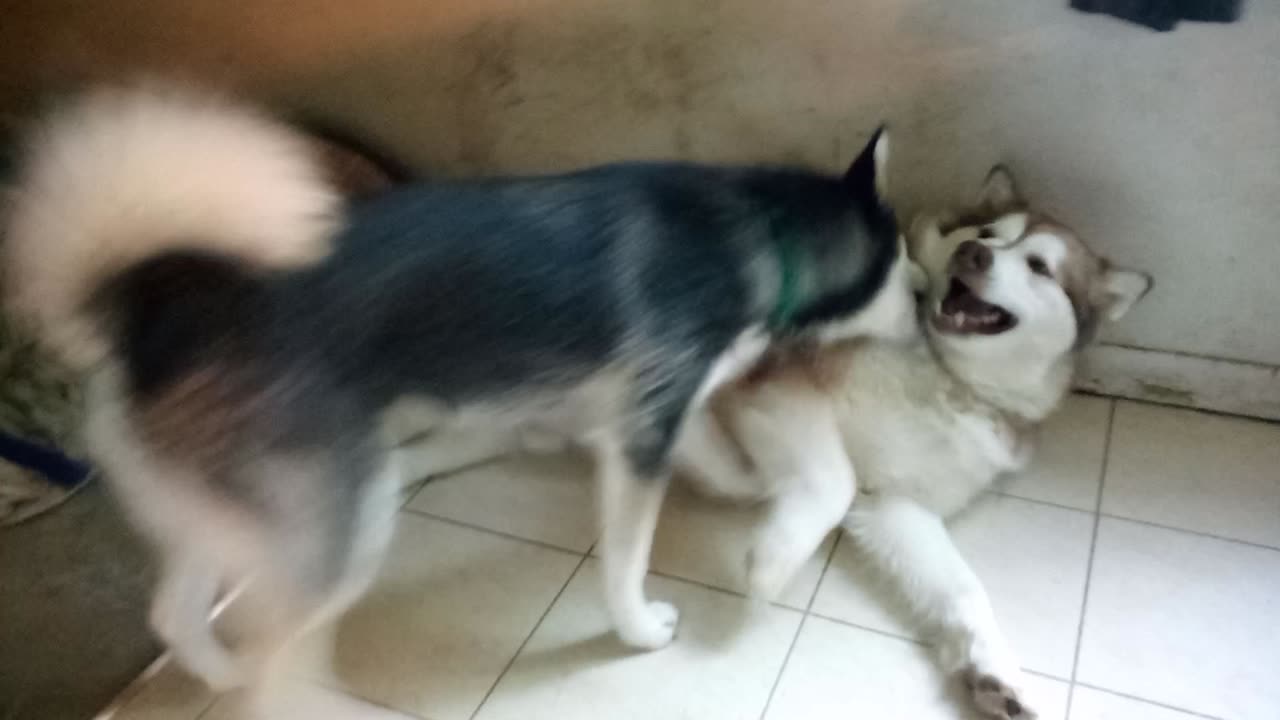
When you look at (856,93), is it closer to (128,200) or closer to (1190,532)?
(1190,532)

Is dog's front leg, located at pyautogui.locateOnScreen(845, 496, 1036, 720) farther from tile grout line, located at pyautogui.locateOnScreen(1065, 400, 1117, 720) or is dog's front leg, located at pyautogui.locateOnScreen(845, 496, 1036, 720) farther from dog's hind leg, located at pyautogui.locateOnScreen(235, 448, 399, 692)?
dog's hind leg, located at pyautogui.locateOnScreen(235, 448, 399, 692)

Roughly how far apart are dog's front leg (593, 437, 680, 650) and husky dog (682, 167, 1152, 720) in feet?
0.61

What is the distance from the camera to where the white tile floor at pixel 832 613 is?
1.57m

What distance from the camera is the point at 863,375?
1829 millimetres

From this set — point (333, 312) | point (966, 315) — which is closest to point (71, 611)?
point (333, 312)

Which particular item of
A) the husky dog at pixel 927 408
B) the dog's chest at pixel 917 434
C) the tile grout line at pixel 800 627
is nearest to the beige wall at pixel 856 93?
the husky dog at pixel 927 408

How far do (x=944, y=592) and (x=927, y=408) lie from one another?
0.34 m

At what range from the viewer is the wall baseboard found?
1980mm

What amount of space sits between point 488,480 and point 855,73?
105 centimetres

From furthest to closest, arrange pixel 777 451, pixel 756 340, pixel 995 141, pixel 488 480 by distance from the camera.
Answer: pixel 488 480, pixel 995 141, pixel 777 451, pixel 756 340

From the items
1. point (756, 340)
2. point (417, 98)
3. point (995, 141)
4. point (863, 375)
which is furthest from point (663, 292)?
point (417, 98)

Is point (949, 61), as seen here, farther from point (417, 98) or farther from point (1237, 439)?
point (417, 98)

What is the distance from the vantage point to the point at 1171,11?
1.46 meters

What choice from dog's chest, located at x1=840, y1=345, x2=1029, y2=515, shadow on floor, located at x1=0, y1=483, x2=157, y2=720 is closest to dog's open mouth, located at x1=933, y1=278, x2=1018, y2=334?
dog's chest, located at x1=840, y1=345, x2=1029, y2=515
